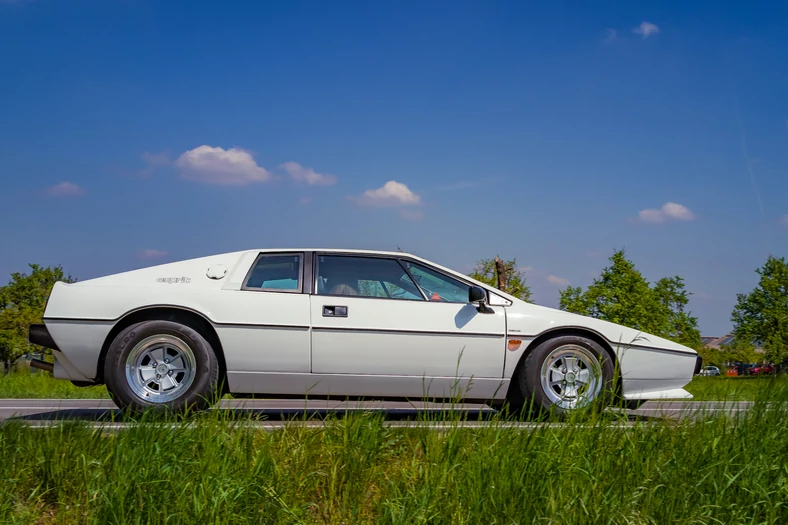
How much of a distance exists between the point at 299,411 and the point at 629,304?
4399cm

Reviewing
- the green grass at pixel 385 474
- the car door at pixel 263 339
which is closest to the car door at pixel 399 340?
the car door at pixel 263 339

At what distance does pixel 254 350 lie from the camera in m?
6.61

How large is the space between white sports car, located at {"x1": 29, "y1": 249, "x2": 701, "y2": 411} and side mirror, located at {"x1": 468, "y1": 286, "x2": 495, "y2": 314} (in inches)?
0.4

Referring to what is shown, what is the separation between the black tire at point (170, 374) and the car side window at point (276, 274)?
2.36 feet

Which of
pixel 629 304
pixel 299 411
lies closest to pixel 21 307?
pixel 629 304

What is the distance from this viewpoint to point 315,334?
6.62 m

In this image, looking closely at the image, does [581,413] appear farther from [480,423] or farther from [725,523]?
[725,523]

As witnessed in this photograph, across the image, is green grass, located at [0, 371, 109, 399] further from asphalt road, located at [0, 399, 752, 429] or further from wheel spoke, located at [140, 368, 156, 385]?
wheel spoke, located at [140, 368, 156, 385]

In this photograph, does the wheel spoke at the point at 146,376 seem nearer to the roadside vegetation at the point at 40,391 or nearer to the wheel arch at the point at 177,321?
the wheel arch at the point at 177,321

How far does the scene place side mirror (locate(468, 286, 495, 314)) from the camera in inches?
262

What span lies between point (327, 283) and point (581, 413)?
9.24 ft

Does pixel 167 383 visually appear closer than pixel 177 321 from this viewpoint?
Yes

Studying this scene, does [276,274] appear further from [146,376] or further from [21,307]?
[21,307]

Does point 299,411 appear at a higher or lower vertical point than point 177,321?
lower
